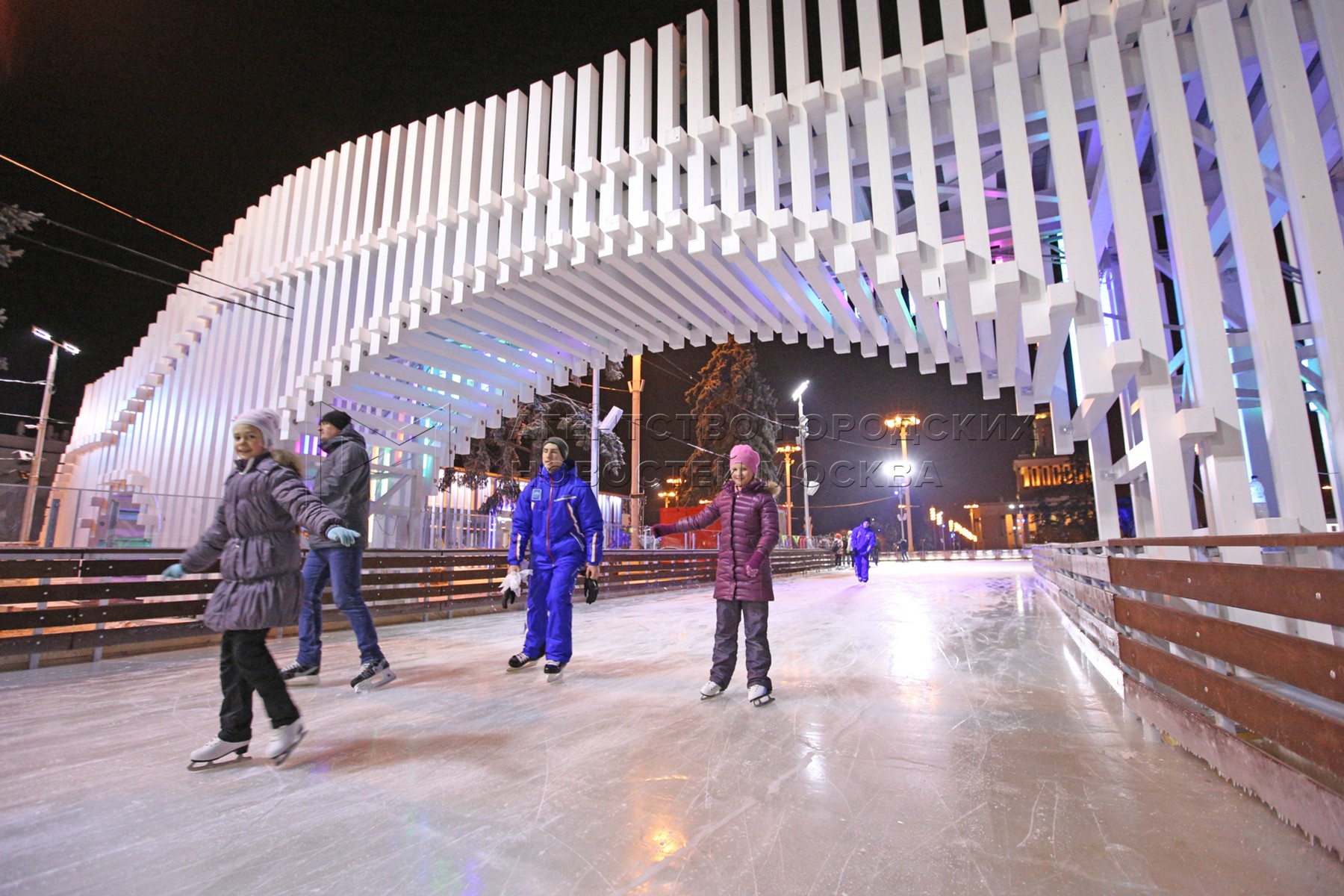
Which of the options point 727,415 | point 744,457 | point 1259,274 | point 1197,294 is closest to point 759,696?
point 744,457

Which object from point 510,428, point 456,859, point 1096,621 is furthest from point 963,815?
point 510,428

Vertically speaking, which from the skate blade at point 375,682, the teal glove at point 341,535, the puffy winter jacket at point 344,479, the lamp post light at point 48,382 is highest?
the lamp post light at point 48,382

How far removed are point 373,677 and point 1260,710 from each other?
4273 millimetres

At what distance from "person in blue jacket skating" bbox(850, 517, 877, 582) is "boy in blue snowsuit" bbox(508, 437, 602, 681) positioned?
1274cm

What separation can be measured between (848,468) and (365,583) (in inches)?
1784

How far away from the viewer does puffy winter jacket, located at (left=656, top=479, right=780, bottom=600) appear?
12.1ft

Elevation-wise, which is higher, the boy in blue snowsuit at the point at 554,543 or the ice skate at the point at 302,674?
the boy in blue snowsuit at the point at 554,543

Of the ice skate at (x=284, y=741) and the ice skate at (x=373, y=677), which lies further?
the ice skate at (x=373, y=677)

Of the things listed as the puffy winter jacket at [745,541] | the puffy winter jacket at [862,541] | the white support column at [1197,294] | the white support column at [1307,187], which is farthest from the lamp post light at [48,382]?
the puffy winter jacket at [862,541]

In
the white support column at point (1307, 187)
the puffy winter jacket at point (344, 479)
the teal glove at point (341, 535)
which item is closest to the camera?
the teal glove at point (341, 535)

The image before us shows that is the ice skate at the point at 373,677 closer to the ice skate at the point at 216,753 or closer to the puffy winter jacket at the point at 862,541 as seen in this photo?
the ice skate at the point at 216,753

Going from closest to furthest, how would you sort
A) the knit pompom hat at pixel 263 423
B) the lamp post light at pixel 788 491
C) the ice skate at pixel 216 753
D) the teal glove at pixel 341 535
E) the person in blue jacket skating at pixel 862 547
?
1. the ice skate at pixel 216 753
2. the teal glove at pixel 341 535
3. the knit pompom hat at pixel 263 423
4. the person in blue jacket skating at pixel 862 547
5. the lamp post light at pixel 788 491

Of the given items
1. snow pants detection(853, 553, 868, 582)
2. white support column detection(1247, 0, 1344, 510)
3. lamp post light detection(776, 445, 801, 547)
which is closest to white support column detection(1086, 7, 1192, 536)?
white support column detection(1247, 0, 1344, 510)

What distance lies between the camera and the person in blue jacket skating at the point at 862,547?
15961 millimetres
